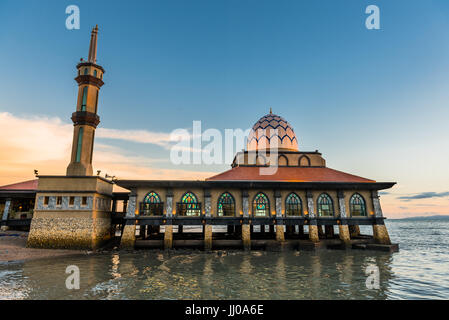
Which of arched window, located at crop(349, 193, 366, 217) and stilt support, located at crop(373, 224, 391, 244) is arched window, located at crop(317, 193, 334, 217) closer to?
arched window, located at crop(349, 193, 366, 217)

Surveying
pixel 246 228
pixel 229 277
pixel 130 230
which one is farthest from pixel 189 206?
pixel 229 277

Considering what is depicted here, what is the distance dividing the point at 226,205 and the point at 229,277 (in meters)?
12.3

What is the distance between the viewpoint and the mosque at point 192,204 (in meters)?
26.6

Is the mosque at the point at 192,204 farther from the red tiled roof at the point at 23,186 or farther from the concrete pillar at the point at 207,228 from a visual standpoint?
the red tiled roof at the point at 23,186

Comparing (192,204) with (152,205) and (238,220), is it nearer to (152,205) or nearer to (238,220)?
(152,205)

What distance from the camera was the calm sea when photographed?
14094 mm

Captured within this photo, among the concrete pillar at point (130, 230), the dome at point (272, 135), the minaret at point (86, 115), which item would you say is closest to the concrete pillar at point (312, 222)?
the dome at point (272, 135)

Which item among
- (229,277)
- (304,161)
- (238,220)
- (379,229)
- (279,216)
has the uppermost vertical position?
(304,161)

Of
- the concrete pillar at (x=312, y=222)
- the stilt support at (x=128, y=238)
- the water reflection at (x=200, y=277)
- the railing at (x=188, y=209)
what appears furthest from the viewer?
the concrete pillar at (x=312, y=222)

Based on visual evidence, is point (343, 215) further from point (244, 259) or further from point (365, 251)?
point (244, 259)

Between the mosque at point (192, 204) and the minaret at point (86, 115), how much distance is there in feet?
0.35

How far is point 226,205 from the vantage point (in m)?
29.5

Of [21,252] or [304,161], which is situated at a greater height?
[304,161]
